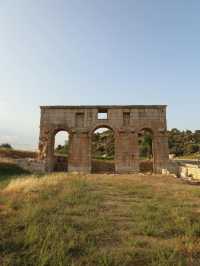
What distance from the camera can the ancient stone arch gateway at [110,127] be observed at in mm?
22141

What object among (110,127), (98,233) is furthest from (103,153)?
(98,233)

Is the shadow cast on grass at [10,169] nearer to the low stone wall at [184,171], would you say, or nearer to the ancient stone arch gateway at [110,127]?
the ancient stone arch gateway at [110,127]

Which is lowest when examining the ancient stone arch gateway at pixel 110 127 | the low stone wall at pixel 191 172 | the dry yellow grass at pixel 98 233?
the dry yellow grass at pixel 98 233

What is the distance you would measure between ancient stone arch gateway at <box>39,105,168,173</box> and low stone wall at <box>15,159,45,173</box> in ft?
2.81

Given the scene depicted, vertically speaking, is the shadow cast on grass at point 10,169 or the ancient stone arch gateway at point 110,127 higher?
the ancient stone arch gateway at point 110,127

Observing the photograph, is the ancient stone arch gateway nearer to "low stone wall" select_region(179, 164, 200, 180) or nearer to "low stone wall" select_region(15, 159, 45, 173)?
"low stone wall" select_region(15, 159, 45, 173)

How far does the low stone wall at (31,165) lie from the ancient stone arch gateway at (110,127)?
2.81 feet

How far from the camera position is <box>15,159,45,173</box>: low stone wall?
809 inches

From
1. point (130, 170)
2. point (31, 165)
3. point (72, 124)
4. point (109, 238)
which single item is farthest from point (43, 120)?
point (109, 238)

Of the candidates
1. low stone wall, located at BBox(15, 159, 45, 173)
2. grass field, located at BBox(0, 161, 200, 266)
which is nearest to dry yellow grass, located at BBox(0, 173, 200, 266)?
grass field, located at BBox(0, 161, 200, 266)

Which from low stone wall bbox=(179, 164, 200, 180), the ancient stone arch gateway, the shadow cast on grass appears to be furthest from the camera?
the ancient stone arch gateway

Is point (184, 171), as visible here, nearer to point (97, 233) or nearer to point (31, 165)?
point (31, 165)

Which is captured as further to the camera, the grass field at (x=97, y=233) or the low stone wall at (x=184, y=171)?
the low stone wall at (x=184, y=171)

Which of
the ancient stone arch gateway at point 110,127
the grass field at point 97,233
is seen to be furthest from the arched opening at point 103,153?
the grass field at point 97,233
